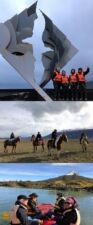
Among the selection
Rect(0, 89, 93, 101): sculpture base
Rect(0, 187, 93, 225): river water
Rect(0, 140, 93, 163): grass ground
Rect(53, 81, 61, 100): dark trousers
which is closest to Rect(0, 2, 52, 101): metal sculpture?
Rect(0, 89, 93, 101): sculpture base

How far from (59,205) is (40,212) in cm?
42

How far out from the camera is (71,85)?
409 inches

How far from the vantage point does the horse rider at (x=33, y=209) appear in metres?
9.59

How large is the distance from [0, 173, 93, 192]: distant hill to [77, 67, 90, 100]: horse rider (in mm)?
1678

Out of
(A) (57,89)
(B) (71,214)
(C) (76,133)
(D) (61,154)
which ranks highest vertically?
(A) (57,89)

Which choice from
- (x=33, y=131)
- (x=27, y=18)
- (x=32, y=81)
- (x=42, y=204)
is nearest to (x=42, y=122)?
(x=33, y=131)

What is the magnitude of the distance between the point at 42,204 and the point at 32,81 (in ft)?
8.56

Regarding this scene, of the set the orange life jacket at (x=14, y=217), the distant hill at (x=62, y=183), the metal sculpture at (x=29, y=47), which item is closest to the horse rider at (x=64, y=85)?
the metal sculpture at (x=29, y=47)

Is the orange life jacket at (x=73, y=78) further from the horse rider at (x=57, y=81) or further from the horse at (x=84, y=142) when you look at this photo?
the horse at (x=84, y=142)

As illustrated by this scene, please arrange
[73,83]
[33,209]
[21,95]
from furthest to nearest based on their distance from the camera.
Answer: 1. [73,83]
2. [21,95]
3. [33,209]

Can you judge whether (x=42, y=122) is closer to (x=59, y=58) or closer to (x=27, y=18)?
(x=59, y=58)

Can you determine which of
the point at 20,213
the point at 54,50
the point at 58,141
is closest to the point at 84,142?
the point at 58,141

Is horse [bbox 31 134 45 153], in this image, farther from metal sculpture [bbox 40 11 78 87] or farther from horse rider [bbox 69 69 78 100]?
metal sculpture [bbox 40 11 78 87]

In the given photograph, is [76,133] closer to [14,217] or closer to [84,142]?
[84,142]
